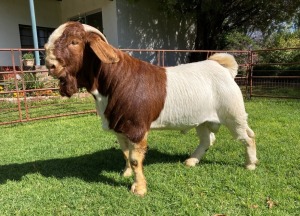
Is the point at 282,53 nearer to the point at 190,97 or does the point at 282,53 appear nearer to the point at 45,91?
the point at 45,91

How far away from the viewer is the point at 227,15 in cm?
1595

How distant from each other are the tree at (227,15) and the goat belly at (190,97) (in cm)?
1005

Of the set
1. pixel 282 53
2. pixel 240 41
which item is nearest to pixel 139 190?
pixel 240 41

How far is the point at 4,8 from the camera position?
13.5 metres

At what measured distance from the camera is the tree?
14.1 metres

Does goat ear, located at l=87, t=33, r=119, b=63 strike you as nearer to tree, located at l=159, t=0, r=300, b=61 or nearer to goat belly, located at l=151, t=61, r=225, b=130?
goat belly, located at l=151, t=61, r=225, b=130

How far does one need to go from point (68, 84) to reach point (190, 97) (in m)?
1.46

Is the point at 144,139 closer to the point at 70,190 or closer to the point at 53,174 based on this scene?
the point at 70,190

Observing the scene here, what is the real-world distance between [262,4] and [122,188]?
1338 cm

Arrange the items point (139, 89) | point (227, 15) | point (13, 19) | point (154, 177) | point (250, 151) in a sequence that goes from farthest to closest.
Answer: point (227, 15), point (13, 19), point (250, 151), point (154, 177), point (139, 89)

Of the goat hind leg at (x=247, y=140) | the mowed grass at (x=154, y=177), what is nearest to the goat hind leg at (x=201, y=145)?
the mowed grass at (x=154, y=177)

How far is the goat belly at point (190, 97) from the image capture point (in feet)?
12.1

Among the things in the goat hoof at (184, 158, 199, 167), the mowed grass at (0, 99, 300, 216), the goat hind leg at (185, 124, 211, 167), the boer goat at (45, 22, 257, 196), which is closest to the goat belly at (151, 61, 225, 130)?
the boer goat at (45, 22, 257, 196)

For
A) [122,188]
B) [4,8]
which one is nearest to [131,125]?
[122,188]
